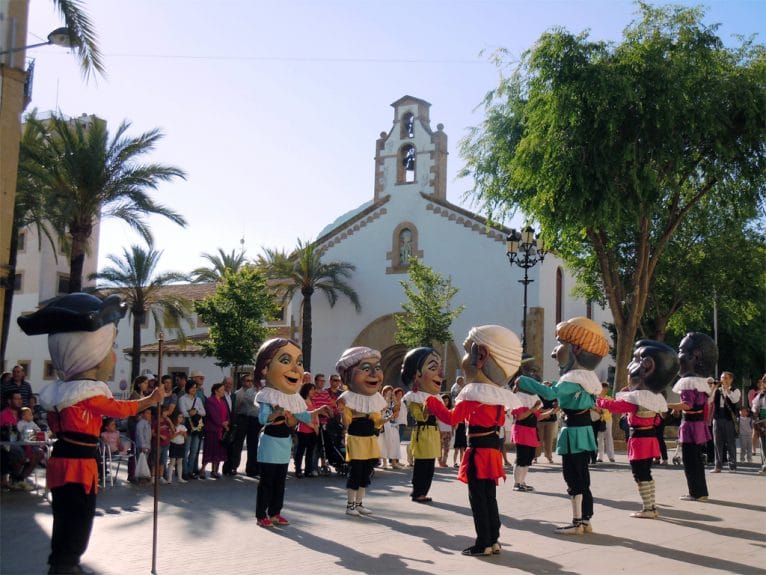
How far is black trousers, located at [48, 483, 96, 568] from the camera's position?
6.69 m

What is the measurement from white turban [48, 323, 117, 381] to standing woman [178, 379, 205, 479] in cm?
686

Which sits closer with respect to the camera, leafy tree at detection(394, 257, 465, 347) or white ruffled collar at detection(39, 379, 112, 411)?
white ruffled collar at detection(39, 379, 112, 411)

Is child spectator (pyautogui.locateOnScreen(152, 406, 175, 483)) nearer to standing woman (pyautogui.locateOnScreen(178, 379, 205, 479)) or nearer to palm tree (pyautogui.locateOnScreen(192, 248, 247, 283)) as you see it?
standing woman (pyautogui.locateOnScreen(178, 379, 205, 479))

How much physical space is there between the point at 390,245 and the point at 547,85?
667 inches

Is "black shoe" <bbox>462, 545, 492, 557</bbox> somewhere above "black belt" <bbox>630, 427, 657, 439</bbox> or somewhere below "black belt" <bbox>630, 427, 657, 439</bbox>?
below

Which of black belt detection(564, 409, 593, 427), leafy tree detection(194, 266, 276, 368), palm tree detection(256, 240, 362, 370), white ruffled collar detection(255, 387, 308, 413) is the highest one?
palm tree detection(256, 240, 362, 370)

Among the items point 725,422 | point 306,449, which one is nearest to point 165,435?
point 306,449

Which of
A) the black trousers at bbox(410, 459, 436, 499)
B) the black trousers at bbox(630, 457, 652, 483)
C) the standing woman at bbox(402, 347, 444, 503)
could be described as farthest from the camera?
the black trousers at bbox(410, 459, 436, 499)

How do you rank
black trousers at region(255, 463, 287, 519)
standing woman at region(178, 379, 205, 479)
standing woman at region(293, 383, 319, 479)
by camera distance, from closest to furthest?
black trousers at region(255, 463, 287, 519), standing woman at region(178, 379, 205, 479), standing woman at region(293, 383, 319, 479)

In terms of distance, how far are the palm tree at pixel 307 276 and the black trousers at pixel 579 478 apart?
1026 inches

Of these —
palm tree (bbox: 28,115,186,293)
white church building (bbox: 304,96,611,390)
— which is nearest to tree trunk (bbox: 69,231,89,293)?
palm tree (bbox: 28,115,186,293)

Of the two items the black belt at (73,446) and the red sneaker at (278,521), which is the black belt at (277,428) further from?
the black belt at (73,446)

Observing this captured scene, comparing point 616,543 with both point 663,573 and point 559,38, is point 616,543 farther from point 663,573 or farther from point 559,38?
point 559,38

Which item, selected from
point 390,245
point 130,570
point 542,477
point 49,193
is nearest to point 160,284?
point 390,245
